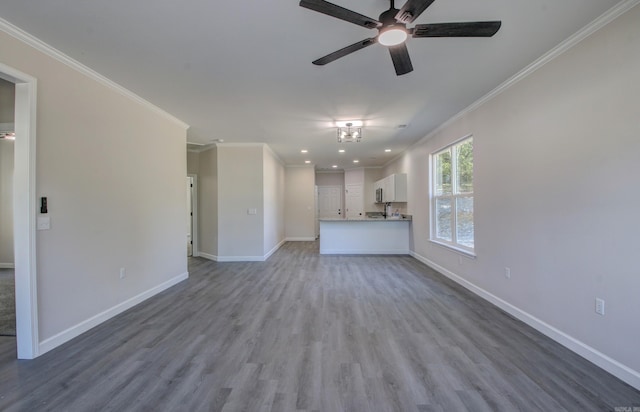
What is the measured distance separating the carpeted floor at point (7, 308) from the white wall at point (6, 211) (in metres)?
1.19

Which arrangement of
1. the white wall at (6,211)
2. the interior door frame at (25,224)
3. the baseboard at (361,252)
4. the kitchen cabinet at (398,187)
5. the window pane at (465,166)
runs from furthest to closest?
the kitchen cabinet at (398,187) → the baseboard at (361,252) → the white wall at (6,211) → the window pane at (465,166) → the interior door frame at (25,224)

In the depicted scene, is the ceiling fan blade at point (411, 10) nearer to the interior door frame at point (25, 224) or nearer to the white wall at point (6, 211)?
the interior door frame at point (25, 224)

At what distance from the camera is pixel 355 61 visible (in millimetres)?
2592

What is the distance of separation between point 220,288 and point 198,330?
1.42 metres

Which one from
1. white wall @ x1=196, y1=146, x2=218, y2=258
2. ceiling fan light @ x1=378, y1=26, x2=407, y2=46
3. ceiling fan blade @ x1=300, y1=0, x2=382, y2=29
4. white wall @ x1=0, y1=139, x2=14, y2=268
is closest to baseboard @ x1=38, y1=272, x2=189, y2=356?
white wall @ x1=196, y1=146, x2=218, y2=258

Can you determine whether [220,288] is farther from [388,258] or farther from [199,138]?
[388,258]

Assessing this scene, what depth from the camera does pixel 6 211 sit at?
530 cm

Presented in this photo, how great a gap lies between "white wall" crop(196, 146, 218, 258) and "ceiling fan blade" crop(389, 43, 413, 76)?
4880 mm

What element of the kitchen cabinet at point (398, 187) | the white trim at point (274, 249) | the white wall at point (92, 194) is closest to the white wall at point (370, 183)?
the kitchen cabinet at point (398, 187)

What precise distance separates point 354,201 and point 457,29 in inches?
331

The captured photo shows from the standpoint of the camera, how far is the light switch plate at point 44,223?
2299mm

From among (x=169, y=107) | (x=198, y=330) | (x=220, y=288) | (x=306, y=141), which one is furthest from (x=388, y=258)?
(x=169, y=107)

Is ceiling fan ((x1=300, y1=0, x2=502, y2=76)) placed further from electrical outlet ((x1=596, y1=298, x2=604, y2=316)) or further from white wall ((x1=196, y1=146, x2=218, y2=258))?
white wall ((x1=196, y1=146, x2=218, y2=258))

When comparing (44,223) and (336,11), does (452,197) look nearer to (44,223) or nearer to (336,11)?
(336,11)
